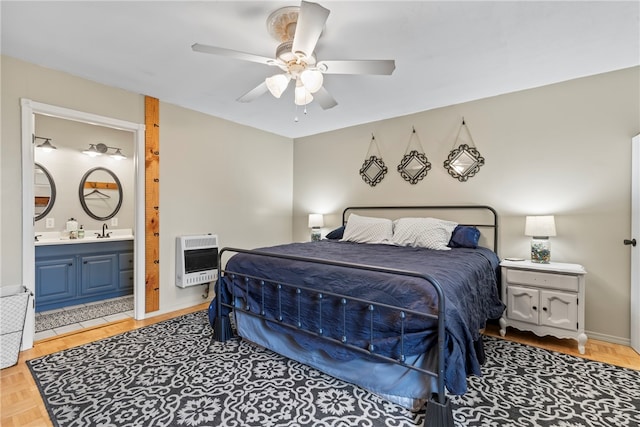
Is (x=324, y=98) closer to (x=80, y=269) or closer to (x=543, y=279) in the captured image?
(x=543, y=279)

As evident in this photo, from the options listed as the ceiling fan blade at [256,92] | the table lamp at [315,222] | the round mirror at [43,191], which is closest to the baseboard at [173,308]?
the table lamp at [315,222]

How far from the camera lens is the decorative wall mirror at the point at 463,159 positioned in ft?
11.5

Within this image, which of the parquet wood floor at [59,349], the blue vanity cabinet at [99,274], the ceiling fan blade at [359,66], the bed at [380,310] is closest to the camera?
the bed at [380,310]

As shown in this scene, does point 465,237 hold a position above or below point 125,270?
above

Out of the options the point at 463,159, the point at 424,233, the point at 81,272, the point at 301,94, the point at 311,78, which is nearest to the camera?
the point at 311,78

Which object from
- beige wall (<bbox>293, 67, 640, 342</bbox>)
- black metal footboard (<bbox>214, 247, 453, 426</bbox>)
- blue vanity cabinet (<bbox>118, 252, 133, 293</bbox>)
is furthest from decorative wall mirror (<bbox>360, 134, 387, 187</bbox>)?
blue vanity cabinet (<bbox>118, 252, 133, 293</bbox>)

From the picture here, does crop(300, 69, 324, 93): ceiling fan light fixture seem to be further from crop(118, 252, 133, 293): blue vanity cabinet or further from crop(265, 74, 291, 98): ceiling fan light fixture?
crop(118, 252, 133, 293): blue vanity cabinet

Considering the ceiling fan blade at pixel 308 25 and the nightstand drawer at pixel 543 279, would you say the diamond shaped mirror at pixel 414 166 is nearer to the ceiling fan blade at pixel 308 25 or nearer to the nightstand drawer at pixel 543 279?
the nightstand drawer at pixel 543 279

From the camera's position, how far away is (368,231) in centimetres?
378

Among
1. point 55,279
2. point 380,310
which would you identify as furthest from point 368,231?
point 55,279

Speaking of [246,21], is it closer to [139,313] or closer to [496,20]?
[496,20]

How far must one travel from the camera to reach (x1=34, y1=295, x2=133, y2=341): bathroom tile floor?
309 centimetres

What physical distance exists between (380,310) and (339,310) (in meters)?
0.30

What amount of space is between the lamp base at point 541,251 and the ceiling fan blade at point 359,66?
2287mm
